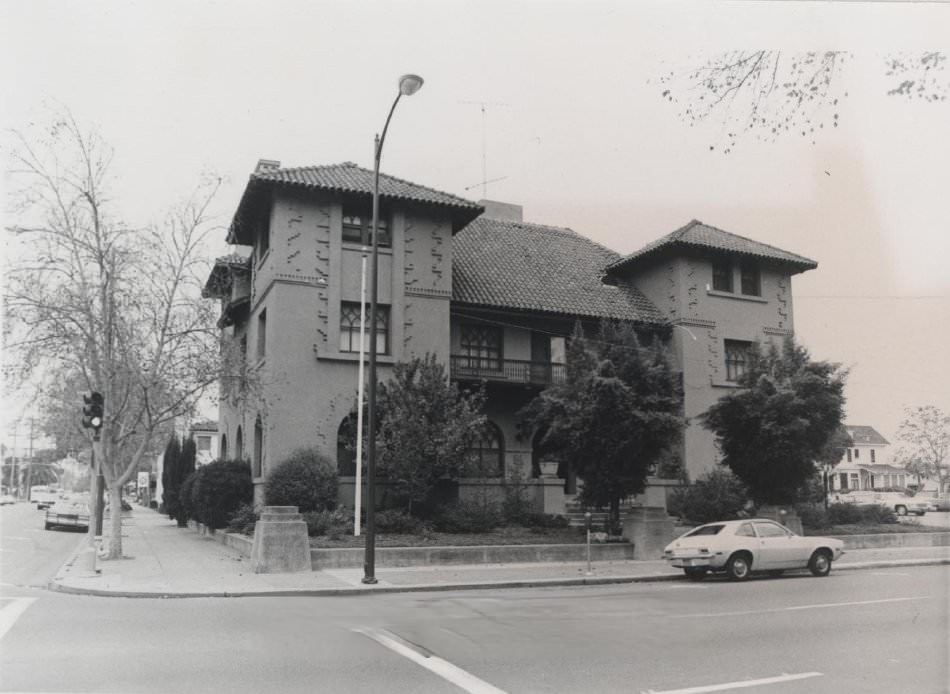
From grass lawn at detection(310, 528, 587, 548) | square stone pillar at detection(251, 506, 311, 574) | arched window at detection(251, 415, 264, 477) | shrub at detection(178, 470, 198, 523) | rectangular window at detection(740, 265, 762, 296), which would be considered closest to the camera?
square stone pillar at detection(251, 506, 311, 574)

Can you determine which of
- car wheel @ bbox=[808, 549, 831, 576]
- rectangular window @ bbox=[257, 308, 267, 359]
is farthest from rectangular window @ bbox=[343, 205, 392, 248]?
car wheel @ bbox=[808, 549, 831, 576]

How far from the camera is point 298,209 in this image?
24.8 metres

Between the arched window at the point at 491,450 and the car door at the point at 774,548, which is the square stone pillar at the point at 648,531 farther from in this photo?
the arched window at the point at 491,450

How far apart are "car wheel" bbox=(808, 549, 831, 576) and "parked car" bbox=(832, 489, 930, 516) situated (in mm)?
22986

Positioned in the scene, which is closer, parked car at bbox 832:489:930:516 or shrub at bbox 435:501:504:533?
shrub at bbox 435:501:504:533

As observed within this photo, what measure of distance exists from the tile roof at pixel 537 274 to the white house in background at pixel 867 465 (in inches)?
312

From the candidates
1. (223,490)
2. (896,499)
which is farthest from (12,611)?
(896,499)

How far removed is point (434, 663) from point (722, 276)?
25297 millimetres

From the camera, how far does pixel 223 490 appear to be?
85.1ft

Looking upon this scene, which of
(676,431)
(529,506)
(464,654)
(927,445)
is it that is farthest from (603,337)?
(464,654)

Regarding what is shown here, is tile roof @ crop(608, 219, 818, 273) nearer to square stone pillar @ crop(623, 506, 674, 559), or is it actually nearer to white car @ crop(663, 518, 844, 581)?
square stone pillar @ crop(623, 506, 674, 559)

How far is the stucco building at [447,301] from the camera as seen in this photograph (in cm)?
2436

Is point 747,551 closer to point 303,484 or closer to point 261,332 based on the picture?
point 303,484

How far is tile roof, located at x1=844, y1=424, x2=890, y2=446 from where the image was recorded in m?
27.4
